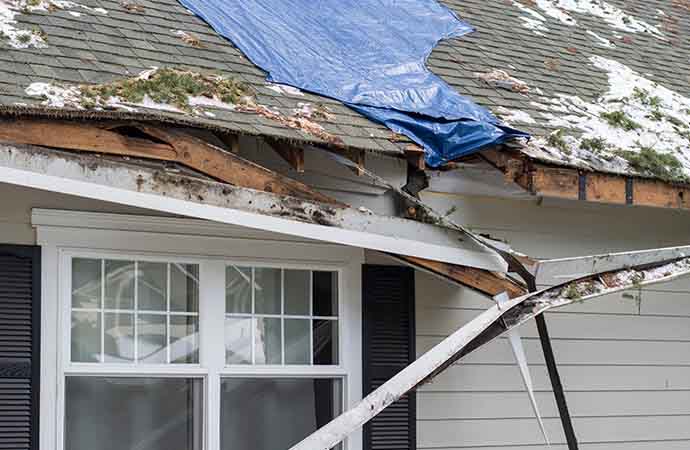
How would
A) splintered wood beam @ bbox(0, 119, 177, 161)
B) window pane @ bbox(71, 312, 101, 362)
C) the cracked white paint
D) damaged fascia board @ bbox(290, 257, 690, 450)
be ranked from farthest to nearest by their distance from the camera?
the cracked white paint, window pane @ bbox(71, 312, 101, 362), damaged fascia board @ bbox(290, 257, 690, 450), splintered wood beam @ bbox(0, 119, 177, 161)

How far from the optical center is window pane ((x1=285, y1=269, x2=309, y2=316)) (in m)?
6.81

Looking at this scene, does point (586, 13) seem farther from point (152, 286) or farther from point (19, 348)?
point (19, 348)

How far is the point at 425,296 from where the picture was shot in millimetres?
7238

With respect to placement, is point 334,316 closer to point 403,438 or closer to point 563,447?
point 403,438

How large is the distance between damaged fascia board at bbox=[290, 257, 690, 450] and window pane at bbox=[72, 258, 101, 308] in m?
1.35

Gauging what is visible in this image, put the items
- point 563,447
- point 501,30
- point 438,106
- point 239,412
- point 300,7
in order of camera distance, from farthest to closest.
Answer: point 501,30
point 300,7
point 563,447
point 438,106
point 239,412

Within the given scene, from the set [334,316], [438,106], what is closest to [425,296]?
[334,316]

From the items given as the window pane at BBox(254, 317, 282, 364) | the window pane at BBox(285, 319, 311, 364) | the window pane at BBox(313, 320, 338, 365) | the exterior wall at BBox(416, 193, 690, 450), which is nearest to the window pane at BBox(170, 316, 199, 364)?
A: the window pane at BBox(254, 317, 282, 364)

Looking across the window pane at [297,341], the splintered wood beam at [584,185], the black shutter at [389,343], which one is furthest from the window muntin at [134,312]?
the splintered wood beam at [584,185]

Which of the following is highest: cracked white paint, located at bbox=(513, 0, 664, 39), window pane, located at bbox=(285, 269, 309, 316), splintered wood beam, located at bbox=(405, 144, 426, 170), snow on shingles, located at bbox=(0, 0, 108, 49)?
cracked white paint, located at bbox=(513, 0, 664, 39)

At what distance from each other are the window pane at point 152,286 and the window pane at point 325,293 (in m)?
0.92

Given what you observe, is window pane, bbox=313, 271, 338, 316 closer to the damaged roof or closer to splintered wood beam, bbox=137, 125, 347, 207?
the damaged roof

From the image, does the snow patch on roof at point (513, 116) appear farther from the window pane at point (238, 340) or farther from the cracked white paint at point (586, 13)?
the cracked white paint at point (586, 13)

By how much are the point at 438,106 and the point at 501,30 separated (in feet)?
7.66
